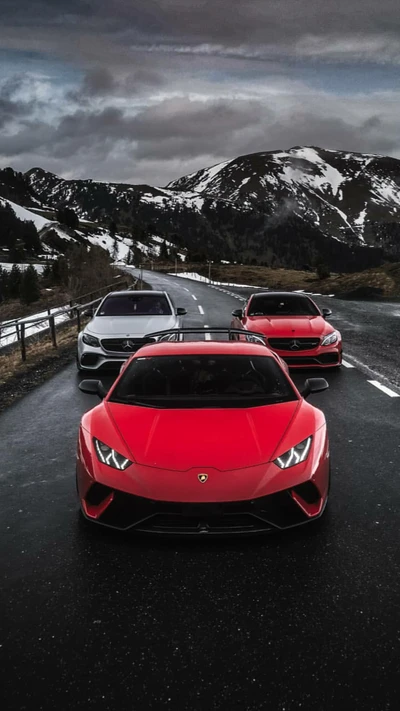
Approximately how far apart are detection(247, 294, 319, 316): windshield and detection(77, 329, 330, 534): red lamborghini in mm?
7927

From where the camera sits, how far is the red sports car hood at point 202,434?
4.04 meters

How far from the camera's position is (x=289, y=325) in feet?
39.4

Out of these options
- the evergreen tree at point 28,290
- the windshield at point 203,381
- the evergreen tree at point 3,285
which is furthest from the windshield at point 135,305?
the evergreen tree at point 3,285

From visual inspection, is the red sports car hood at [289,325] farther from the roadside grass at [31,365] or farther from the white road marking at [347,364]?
the roadside grass at [31,365]

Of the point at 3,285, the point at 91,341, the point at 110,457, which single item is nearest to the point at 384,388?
the point at 91,341

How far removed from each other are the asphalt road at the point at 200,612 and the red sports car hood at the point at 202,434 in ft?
2.15

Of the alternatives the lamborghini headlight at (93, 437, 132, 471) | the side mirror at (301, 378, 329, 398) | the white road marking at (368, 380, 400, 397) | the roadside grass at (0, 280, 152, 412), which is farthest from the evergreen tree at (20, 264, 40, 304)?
the lamborghini headlight at (93, 437, 132, 471)

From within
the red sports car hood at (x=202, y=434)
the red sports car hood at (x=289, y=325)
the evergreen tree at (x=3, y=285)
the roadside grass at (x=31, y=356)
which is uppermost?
the red sports car hood at (x=202, y=434)

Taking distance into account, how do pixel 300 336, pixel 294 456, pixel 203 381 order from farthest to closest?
pixel 300 336 → pixel 203 381 → pixel 294 456

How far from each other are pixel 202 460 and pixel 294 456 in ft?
2.27

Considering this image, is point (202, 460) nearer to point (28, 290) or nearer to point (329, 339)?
point (329, 339)

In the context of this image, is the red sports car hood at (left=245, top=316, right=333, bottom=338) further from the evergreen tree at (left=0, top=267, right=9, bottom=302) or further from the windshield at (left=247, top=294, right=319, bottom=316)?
the evergreen tree at (left=0, top=267, right=9, bottom=302)

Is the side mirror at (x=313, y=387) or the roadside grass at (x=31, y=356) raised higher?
the side mirror at (x=313, y=387)

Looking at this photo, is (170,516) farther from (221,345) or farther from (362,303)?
(362,303)
